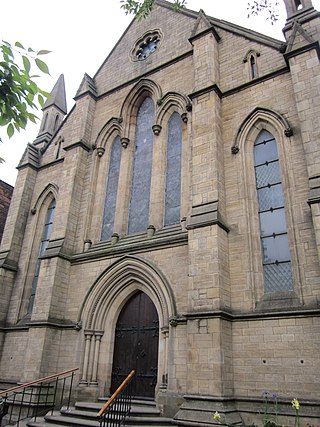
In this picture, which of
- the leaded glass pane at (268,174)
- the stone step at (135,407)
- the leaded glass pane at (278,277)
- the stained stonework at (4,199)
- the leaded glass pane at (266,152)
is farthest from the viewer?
the stained stonework at (4,199)

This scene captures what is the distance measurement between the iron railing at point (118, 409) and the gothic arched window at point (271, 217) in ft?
12.6

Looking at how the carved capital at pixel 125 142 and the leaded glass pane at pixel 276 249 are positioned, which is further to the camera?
the carved capital at pixel 125 142

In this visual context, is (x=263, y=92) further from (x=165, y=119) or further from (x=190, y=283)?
(x=190, y=283)

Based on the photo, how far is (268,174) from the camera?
9367 mm

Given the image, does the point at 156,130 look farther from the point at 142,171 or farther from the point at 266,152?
the point at 266,152

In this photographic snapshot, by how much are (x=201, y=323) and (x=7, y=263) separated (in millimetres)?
8285

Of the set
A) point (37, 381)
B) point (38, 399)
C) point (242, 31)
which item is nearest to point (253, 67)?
point (242, 31)

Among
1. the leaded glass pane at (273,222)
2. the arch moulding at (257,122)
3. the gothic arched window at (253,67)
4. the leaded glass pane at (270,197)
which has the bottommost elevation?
the leaded glass pane at (273,222)

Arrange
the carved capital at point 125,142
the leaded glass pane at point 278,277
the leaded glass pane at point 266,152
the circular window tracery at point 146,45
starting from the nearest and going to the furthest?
the leaded glass pane at point 278,277, the leaded glass pane at point 266,152, the carved capital at point 125,142, the circular window tracery at point 146,45

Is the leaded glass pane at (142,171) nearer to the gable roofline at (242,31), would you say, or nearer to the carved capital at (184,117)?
the carved capital at (184,117)

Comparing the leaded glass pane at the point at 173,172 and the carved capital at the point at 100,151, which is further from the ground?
the carved capital at the point at 100,151

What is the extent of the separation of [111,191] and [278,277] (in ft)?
21.2

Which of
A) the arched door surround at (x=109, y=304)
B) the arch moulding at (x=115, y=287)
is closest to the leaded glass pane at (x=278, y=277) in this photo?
the arched door surround at (x=109, y=304)

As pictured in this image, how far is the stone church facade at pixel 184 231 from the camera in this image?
7.52 meters
